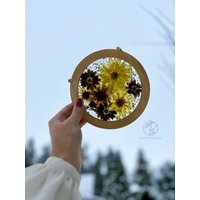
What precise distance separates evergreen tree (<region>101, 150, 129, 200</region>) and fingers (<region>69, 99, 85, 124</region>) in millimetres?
1765

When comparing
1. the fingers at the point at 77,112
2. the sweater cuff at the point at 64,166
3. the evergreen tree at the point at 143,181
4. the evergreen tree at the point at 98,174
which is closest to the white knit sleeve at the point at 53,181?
the sweater cuff at the point at 64,166

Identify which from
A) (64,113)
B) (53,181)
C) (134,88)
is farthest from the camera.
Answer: (134,88)

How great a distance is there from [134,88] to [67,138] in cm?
27

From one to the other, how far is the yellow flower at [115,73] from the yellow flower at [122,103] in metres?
0.02

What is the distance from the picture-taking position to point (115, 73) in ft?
3.01

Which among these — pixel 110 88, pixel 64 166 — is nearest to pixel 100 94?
Answer: pixel 110 88

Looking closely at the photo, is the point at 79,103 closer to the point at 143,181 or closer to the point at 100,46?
the point at 100,46

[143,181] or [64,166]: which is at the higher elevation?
[64,166]
